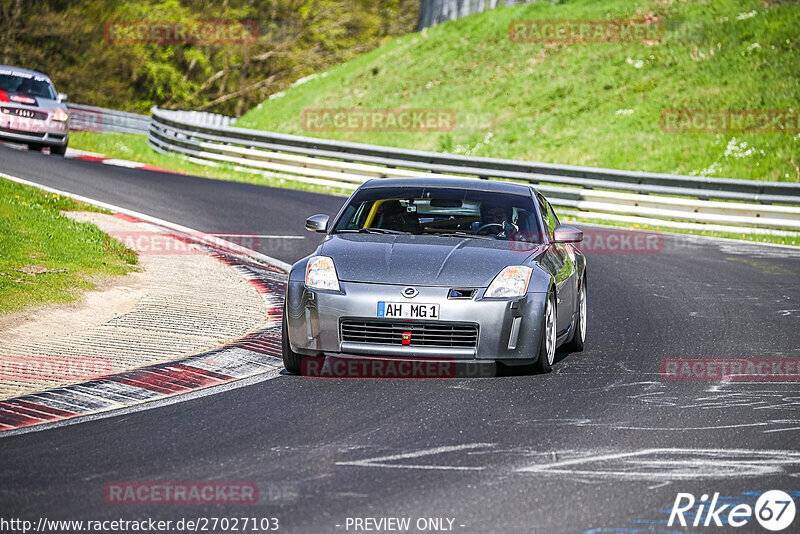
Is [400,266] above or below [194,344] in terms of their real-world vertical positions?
above

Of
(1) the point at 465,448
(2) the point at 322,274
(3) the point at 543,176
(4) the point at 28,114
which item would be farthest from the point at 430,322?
(4) the point at 28,114

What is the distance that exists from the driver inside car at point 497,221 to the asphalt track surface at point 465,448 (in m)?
1.12

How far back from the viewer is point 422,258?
7871mm

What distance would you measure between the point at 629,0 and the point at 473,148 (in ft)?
33.3

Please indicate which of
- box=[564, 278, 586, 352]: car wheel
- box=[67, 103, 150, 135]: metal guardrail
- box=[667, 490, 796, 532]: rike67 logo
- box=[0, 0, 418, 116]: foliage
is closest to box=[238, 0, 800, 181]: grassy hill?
box=[67, 103, 150, 135]: metal guardrail

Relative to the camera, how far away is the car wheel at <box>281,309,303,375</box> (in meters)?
7.84

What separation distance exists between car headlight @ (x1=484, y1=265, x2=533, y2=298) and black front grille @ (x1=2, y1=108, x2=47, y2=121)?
18535mm

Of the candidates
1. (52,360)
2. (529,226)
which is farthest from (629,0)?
(52,360)

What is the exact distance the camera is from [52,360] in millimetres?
7816

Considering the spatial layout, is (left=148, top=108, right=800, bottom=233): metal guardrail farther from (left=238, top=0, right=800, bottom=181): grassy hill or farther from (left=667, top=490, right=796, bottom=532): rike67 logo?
(left=667, top=490, right=796, bottom=532): rike67 logo

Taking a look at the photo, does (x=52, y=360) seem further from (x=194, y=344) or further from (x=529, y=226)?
(x=529, y=226)

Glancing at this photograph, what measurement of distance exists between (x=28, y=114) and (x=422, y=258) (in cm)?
1832

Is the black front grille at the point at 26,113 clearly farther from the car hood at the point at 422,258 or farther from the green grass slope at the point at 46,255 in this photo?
the car hood at the point at 422,258

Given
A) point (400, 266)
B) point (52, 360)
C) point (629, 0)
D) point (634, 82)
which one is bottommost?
point (52, 360)
